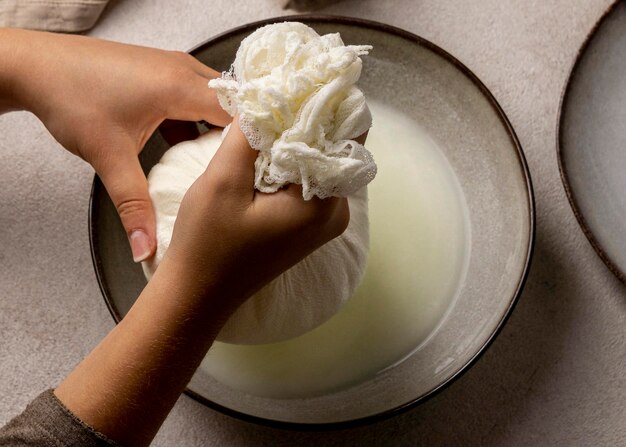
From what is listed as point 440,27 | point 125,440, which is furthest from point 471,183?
point 125,440

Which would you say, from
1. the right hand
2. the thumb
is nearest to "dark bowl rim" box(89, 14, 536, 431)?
the thumb

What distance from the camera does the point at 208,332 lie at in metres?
0.47

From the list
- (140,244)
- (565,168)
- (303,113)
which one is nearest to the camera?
(303,113)

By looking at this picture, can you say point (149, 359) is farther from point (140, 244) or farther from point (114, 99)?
point (114, 99)

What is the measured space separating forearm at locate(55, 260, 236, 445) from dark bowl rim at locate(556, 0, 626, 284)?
1.23 ft

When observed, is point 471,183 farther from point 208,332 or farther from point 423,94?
point 208,332

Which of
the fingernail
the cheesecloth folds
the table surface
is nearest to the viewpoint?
the cheesecloth folds

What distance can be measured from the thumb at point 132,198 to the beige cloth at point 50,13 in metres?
0.25

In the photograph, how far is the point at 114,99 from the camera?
1.85 feet

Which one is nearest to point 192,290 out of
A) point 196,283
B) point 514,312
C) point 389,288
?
point 196,283

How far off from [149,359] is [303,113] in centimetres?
21

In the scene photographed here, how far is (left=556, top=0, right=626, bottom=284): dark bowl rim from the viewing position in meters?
0.64

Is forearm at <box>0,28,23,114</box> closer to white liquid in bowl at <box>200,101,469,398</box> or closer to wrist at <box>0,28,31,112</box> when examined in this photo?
wrist at <box>0,28,31,112</box>

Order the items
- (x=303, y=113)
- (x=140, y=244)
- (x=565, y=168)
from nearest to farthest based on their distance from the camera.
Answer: (x=303, y=113) < (x=140, y=244) < (x=565, y=168)
